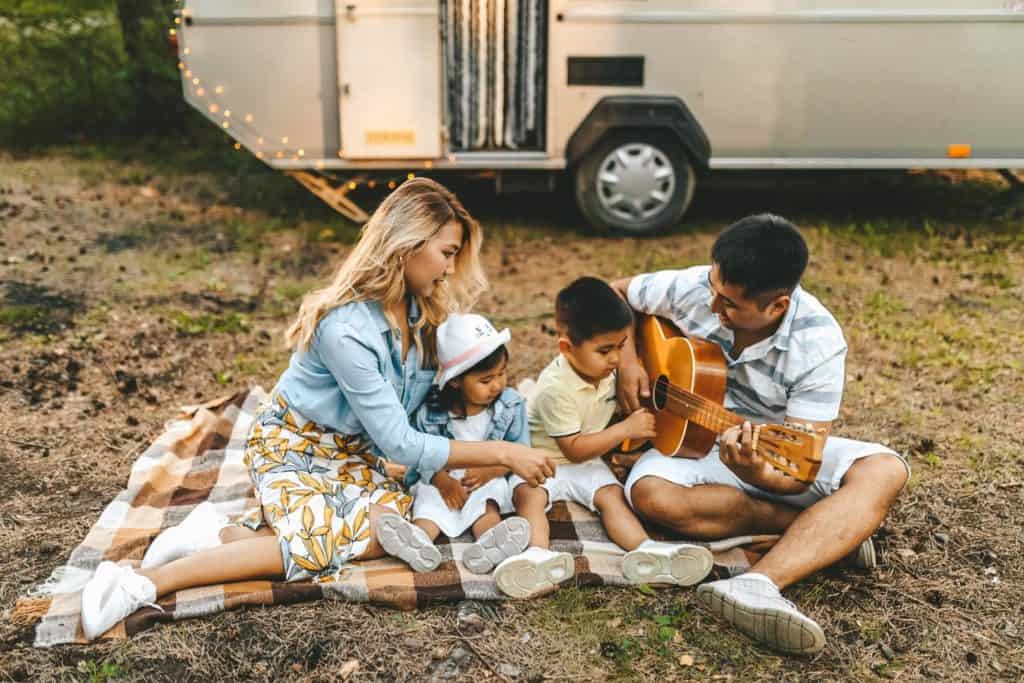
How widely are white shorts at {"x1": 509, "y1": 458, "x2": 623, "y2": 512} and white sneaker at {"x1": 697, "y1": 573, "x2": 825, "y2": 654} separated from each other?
669 mm

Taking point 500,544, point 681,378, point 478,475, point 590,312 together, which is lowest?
point 500,544

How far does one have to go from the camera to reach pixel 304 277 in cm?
660

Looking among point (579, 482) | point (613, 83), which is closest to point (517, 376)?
point (579, 482)

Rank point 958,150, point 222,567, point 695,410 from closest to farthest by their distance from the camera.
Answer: point 222,567 < point 695,410 < point 958,150

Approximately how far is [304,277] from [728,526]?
399 cm

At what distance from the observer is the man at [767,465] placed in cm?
308

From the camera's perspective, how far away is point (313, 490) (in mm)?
3283

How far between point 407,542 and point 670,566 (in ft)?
2.93

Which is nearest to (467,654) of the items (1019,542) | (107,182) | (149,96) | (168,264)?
(1019,542)

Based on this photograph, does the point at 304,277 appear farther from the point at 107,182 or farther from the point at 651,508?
the point at 651,508

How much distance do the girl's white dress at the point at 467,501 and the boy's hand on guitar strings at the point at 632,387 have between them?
20.8 inches

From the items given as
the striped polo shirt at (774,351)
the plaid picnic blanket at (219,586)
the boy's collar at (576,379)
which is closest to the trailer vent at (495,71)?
the striped polo shirt at (774,351)

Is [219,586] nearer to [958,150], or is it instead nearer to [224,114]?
[224,114]

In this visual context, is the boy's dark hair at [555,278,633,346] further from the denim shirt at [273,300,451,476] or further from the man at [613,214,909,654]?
the denim shirt at [273,300,451,476]
